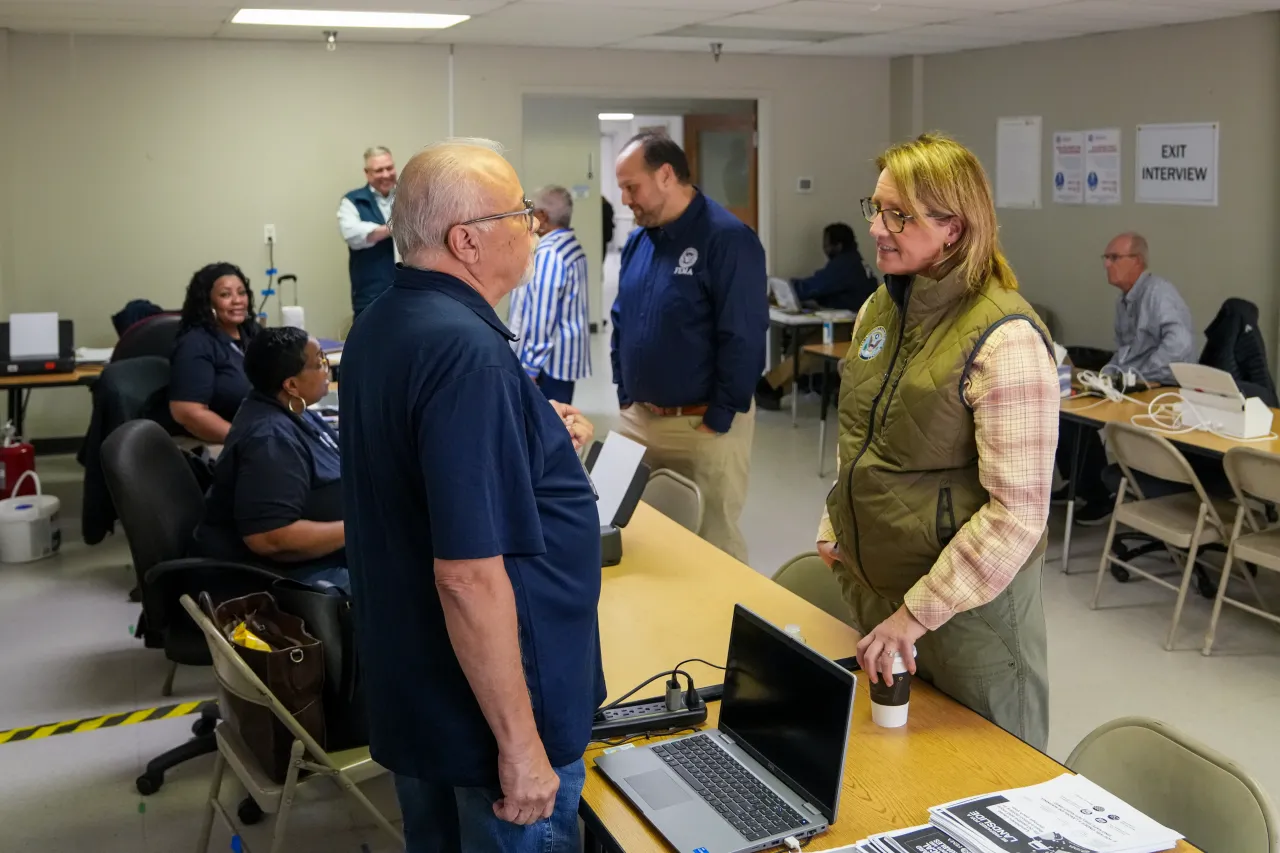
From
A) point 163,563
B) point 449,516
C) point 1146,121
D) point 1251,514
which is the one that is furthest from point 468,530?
point 1146,121

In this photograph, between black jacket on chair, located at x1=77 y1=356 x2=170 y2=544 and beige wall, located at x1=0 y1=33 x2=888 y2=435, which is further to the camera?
beige wall, located at x1=0 y1=33 x2=888 y2=435

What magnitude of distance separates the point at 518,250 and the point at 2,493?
5.30 metres

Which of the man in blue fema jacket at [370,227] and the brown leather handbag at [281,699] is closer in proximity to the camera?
the brown leather handbag at [281,699]

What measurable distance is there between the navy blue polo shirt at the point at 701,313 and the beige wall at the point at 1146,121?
13.3ft

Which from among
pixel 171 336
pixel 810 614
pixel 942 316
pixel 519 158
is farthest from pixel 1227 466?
pixel 519 158

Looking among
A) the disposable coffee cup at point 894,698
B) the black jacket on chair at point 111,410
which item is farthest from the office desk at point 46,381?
the disposable coffee cup at point 894,698

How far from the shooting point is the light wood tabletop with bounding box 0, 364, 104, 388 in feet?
20.7

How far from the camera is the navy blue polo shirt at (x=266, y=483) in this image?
3377 millimetres

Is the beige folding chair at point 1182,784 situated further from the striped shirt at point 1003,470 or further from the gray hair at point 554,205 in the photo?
the gray hair at point 554,205

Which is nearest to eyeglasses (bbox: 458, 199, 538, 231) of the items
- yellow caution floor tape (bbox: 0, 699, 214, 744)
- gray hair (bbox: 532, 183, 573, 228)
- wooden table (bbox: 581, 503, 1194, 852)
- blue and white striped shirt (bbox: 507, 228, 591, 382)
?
wooden table (bbox: 581, 503, 1194, 852)

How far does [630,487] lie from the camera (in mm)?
3242

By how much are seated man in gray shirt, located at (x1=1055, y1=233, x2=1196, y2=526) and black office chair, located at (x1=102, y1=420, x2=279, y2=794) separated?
3.93 meters

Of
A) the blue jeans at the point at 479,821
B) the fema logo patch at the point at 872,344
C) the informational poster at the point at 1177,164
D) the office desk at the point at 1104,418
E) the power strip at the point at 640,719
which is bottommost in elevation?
the blue jeans at the point at 479,821

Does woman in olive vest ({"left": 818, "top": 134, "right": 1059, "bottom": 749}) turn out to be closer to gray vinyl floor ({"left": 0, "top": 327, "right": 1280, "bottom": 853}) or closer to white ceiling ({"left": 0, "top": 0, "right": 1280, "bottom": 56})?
gray vinyl floor ({"left": 0, "top": 327, "right": 1280, "bottom": 853})
